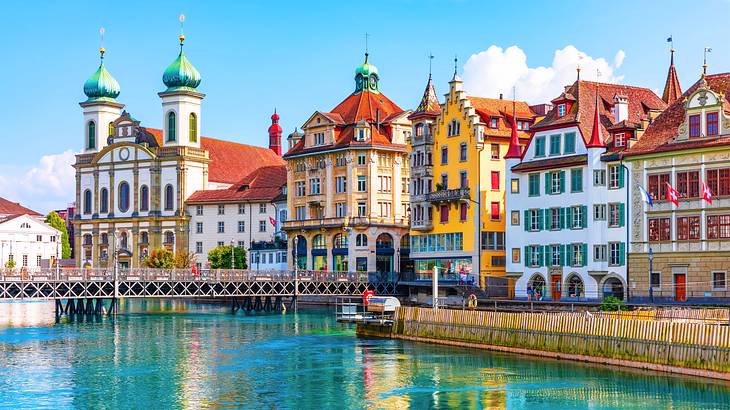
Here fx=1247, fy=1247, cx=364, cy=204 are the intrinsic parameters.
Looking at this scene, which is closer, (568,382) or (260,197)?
(568,382)

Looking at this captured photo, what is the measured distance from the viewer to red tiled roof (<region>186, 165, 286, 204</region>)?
148 metres

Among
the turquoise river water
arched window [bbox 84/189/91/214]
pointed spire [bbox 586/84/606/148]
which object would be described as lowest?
the turquoise river water

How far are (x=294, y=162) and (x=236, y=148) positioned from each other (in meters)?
40.9

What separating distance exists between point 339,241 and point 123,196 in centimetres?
4412

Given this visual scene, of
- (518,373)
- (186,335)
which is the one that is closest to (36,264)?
(186,335)

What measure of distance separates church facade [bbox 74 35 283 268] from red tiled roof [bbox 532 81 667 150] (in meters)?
74.4

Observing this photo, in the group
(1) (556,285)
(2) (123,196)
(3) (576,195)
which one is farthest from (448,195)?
(2) (123,196)

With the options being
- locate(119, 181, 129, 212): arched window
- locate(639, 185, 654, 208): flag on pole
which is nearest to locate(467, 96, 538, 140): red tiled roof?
locate(639, 185, 654, 208): flag on pole

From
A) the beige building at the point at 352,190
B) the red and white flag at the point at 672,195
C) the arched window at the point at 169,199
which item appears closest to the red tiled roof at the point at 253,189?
the arched window at the point at 169,199

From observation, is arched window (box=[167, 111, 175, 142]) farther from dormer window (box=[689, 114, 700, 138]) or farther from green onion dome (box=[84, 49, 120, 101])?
dormer window (box=[689, 114, 700, 138])

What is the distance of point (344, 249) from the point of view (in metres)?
125

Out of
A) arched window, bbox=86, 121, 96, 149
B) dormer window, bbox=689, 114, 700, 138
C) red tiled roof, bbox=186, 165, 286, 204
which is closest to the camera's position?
dormer window, bbox=689, 114, 700, 138

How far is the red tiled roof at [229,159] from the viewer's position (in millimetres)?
163000

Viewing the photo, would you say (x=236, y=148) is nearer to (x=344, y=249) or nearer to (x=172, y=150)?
(x=172, y=150)
